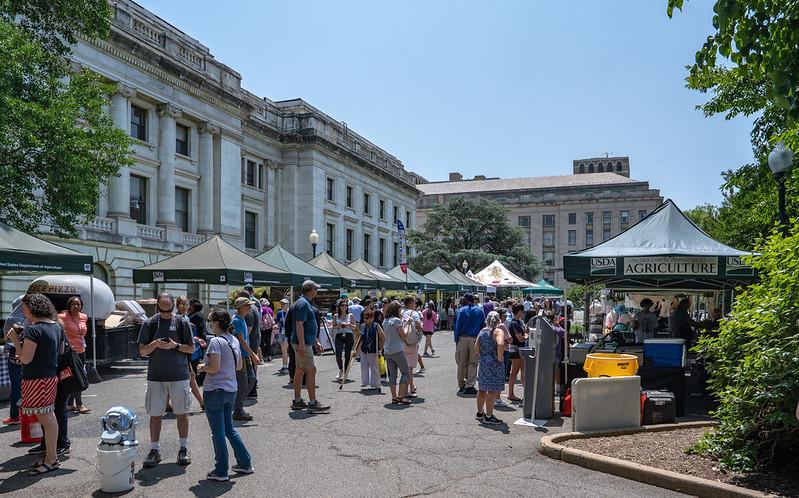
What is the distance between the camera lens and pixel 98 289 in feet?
49.5

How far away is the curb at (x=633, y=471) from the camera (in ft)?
20.1

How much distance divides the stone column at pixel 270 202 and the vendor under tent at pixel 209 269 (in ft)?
83.1

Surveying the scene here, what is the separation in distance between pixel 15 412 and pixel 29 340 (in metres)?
3.25

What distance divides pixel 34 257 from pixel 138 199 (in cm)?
2026

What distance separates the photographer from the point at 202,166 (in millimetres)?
34625

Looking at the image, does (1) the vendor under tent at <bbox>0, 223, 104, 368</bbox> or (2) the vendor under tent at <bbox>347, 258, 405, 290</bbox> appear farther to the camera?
(2) the vendor under tent at <bbox>347, 258, 405, 290</bbox>

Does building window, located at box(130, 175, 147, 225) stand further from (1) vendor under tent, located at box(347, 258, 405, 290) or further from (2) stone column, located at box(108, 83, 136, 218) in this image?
(1) vendor under tent, located at box(347, 258, 405, 290)

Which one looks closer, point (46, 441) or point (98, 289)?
point (46, 441)

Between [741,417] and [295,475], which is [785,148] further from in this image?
[295,475]

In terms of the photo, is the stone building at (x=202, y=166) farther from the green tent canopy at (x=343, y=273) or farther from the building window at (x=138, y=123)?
the green tent canopy at (x=343, y=273)

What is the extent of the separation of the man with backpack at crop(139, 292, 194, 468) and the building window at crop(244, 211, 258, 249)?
35103 mm

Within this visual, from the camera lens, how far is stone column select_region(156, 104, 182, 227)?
1241 inches

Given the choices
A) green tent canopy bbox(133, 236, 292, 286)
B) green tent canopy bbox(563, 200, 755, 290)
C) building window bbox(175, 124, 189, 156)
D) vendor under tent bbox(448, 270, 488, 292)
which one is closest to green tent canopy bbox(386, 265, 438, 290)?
vendor under tent bbox(448, 270, 488, 292)

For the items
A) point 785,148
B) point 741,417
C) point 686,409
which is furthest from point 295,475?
point 785,148
